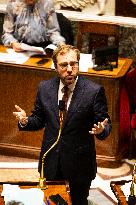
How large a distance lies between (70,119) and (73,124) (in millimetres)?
45

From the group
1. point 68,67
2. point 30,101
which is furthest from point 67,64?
point 30,101

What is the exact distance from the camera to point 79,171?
159 inches

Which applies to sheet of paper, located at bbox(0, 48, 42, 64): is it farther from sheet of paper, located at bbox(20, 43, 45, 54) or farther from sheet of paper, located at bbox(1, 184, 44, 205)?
sheet of paper, located at bbox(1, 184, 44, 205)

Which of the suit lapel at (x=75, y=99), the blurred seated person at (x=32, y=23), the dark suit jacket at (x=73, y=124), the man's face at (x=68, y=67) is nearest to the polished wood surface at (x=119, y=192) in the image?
the dark suit jacket at (x=73, y=124)

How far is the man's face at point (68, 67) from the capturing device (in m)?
3.74

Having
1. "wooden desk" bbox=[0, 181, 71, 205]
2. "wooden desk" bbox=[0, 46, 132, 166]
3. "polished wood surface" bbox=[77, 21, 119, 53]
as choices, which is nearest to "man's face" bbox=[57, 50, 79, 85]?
A: "wooden desk" bbox=[0, 181, 71, 205]

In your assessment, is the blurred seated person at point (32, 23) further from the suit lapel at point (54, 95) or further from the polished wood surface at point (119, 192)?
the polished wood surface at point (119, 192)

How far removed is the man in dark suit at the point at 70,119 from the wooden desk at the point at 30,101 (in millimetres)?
1724

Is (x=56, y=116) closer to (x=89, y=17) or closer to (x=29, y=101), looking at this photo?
(x=29, y=101)

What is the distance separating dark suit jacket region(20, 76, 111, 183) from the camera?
3861 mm

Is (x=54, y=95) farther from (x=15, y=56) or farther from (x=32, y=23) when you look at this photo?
(x=32, y=23)

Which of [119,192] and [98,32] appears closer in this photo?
[119,192]

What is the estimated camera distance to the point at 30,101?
5.90 meters

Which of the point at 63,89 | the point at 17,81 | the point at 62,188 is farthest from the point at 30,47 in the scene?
the point at 62,188
